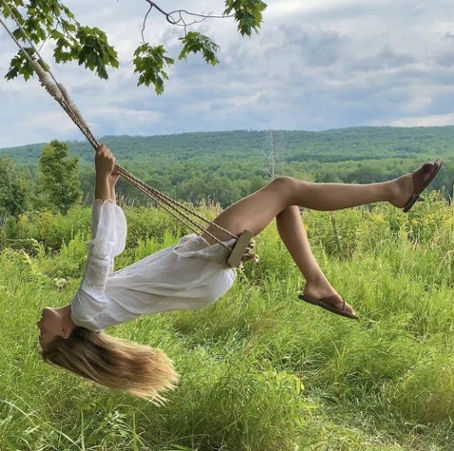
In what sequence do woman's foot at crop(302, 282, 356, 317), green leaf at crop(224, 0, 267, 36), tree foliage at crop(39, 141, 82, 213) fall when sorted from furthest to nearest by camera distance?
tree foliage at crop(39, 141, 82, 213) → green leaf at crop(224, 0, 267, 36) → woman's foot at crop(302, 282, 356, 317)

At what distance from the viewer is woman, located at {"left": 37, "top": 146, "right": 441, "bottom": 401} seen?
107 inches

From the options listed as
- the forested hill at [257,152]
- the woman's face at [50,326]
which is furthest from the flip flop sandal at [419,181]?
the forested hill at [257,152]

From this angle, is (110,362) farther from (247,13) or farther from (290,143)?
(290,143)

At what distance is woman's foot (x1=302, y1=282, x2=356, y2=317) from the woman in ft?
1.17

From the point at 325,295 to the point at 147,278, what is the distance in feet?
2.66

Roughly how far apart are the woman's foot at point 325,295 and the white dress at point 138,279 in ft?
1.37

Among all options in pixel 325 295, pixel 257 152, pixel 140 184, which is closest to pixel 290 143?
pixel 257 152

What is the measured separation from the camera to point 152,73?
4.51 meters

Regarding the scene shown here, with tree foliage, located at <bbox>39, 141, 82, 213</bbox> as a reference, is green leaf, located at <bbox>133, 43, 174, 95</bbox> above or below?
above

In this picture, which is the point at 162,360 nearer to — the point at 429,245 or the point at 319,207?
the point at 319,207

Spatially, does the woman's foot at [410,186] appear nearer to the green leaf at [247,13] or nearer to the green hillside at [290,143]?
the green leaf at [247,13]

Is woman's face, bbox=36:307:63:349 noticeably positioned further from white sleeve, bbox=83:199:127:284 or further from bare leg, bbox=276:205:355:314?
bare leg, bbox=276:205:355:314

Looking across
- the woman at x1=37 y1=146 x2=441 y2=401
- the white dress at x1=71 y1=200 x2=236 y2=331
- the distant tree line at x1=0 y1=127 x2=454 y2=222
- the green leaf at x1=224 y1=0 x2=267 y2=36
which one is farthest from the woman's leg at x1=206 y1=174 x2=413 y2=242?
the distant tree line at x1=0 y1=127 x2=454 y2=222

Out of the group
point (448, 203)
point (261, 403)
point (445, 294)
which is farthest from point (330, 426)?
point (448, 203)
